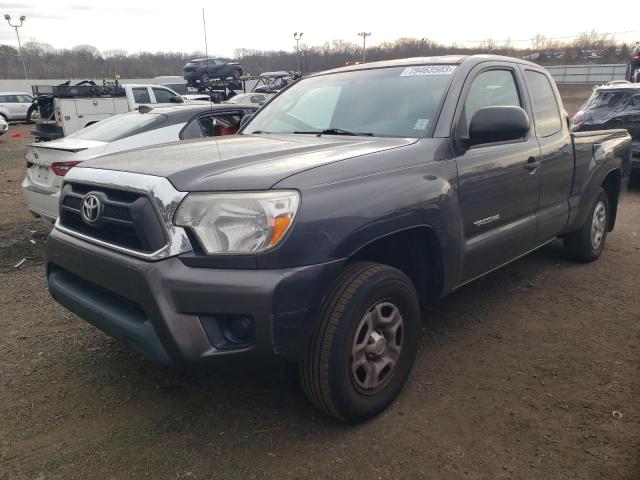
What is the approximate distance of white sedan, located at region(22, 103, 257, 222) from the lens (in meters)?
5.38

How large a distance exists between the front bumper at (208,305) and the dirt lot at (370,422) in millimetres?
245

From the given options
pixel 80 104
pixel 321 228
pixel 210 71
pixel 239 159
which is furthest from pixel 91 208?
pixel 210 71

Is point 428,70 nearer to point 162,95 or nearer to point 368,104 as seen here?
point 368,104

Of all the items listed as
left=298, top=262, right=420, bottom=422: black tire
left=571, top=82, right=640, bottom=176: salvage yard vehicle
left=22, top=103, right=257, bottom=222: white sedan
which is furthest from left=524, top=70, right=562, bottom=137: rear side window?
left=571, top=82, right=640, bottom=176: salvage yard vehicle

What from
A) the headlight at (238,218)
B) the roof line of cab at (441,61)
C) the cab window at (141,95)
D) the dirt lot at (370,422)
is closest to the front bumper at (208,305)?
the headlight at (238,218)

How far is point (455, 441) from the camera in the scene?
97.3 inches

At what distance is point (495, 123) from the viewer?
2.90 m

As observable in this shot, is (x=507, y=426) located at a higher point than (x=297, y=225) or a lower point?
lower

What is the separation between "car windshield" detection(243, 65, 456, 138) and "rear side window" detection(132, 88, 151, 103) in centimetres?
1322

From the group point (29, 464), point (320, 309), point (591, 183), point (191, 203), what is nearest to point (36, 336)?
point (29, 464)

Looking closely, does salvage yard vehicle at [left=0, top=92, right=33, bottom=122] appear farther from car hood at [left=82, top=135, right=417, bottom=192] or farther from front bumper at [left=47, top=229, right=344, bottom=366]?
front bumper at [left=47, top=229, right=344, bottom=366]

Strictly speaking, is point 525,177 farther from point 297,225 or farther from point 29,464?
point 29,464

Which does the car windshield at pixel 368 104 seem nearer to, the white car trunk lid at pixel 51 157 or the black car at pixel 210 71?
the white car trunk lid at pixel 51 157

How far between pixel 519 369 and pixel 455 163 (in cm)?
132
